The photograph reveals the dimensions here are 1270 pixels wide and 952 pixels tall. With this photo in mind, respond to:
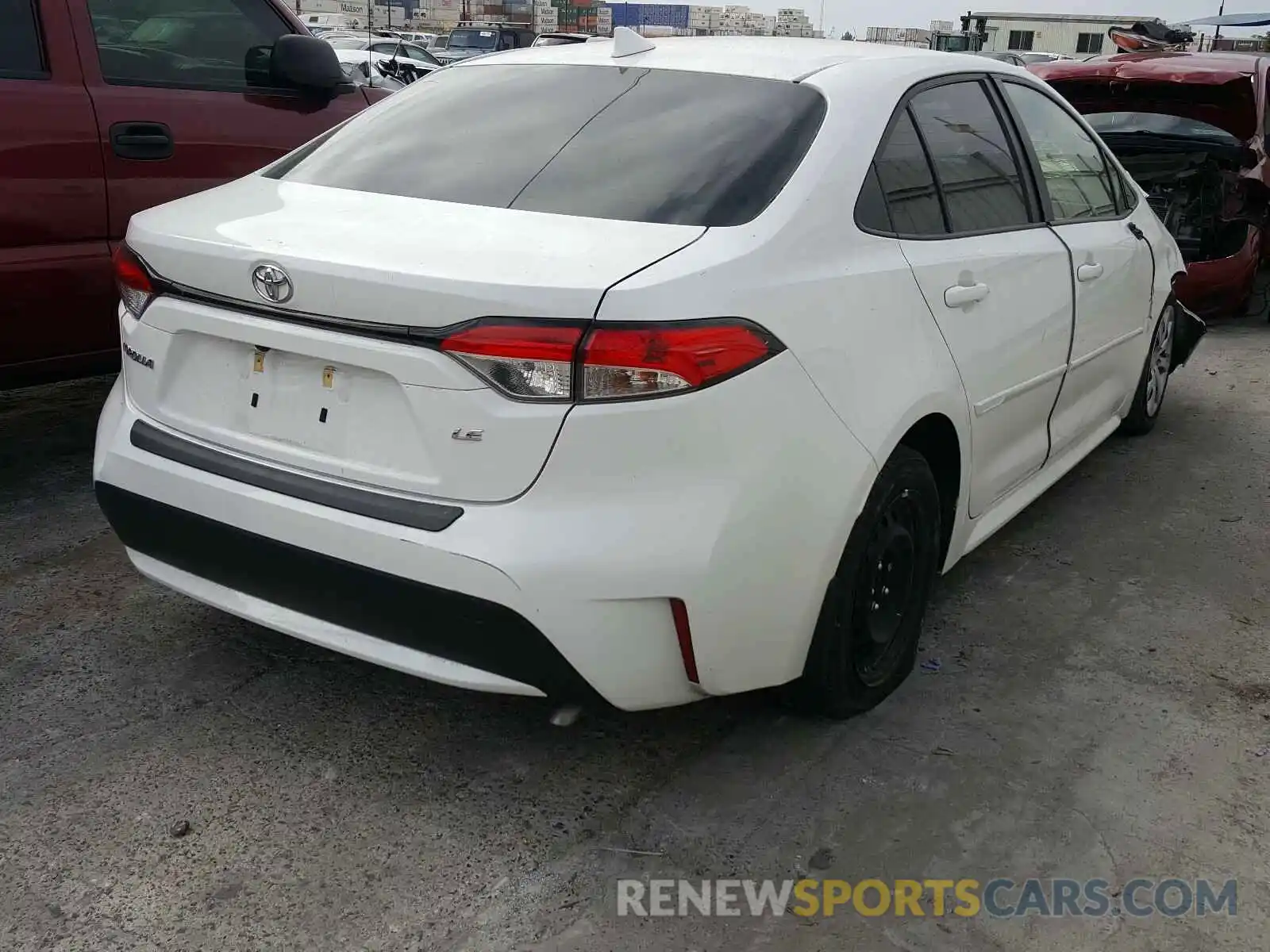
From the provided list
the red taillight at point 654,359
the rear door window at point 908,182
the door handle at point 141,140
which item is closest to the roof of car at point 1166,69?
the rear door window at point 908,182

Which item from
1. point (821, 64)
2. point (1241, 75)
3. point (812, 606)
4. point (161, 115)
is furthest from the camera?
point (1241, 75)

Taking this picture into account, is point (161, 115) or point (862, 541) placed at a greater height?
point (161, 115)

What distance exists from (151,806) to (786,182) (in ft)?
6.28

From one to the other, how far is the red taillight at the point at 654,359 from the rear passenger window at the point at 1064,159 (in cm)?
199

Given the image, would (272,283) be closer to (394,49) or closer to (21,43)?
(21,43)

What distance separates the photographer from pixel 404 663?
2447mm

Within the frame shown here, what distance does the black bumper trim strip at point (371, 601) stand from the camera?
2.32 metres

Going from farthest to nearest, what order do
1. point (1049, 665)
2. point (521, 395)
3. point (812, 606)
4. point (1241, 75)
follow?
point (1241, 75), point (1049, 665), point (812, 606), point (521, 395)

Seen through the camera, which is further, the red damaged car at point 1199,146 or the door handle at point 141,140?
the red damaged car at point 1199,146

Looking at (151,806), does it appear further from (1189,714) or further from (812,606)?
(1189,714)

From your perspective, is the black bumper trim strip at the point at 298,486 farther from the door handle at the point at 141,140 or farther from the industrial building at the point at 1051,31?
the industrial building at the point at 1051,31

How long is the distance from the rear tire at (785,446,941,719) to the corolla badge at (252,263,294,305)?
1.29 m

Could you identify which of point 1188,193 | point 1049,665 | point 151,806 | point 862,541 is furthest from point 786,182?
point 1188,193

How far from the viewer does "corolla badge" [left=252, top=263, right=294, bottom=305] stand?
2422 mm
